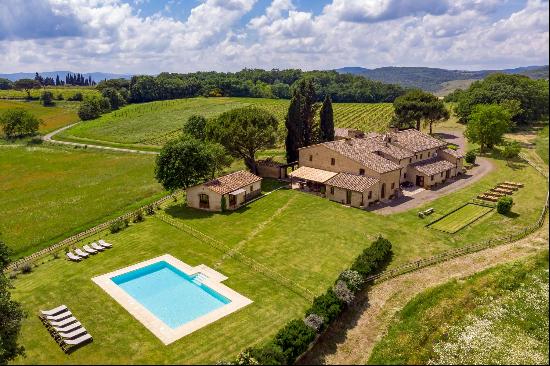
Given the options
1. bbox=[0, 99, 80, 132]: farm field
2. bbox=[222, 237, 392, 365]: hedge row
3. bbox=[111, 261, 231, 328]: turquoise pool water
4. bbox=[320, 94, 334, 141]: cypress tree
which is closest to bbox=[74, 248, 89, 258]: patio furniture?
bbox=[111, 261, 231, 328]: turquoise pool water

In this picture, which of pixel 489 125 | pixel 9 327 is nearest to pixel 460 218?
pixel 489 125

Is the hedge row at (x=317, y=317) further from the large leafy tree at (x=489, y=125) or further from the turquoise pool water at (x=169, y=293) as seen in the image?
the large leafy tree at (x=489, y=125)

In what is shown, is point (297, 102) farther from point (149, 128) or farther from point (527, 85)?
point (149, 128)

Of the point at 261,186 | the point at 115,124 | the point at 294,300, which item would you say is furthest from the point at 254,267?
the point at 115,124

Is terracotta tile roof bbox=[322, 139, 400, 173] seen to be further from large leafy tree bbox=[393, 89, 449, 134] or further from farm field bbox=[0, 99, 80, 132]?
Answer: farm field bbox=[0, 99, 80, 132]

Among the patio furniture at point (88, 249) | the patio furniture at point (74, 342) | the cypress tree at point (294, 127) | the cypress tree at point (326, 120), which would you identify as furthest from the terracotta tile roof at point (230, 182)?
the patio furniture at point (74, 342)

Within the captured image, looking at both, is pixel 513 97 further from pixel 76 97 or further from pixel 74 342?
pixel 76 97
